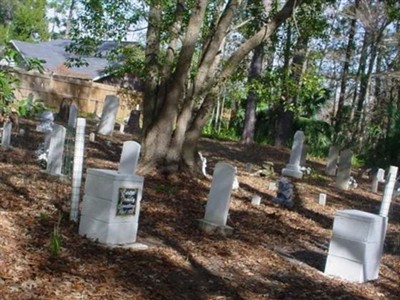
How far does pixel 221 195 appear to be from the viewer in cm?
894

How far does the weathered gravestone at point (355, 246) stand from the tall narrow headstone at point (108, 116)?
13.6m

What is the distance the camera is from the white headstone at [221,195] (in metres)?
8.89

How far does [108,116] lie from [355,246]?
1417 cm

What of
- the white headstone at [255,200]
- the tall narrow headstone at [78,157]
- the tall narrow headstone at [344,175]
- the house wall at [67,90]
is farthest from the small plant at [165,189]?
the house wall at [67,90]

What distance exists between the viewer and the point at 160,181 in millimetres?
12078

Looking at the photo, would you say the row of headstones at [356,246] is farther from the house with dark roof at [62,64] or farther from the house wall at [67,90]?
the house with dark roof at [62,64]

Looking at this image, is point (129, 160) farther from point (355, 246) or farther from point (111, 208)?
point (355, 246)

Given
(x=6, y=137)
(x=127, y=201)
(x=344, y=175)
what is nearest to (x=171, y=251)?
(x=127, y=201)

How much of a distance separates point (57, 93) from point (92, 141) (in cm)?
1869

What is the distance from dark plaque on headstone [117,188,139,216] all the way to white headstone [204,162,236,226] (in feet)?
6.29

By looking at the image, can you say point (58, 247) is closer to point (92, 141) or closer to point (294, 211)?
point (294, 211)

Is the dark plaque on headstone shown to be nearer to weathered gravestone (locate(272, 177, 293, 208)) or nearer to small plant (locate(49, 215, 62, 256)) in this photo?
small plant (locate(49, 215, 62, 256))

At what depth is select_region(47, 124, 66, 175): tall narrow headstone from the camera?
10.7 m

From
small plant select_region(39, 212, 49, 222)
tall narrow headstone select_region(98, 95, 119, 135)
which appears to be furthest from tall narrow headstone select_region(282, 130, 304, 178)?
small plant select_region(39, 212, 49, 222)
